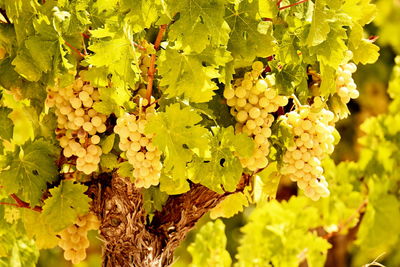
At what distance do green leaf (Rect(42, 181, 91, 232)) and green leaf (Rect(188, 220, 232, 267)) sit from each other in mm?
428

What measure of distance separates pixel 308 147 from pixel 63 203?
0.32m

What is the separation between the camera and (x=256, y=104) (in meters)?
0.84

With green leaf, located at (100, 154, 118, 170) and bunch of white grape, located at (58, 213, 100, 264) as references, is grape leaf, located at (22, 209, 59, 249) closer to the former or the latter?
bunch of white grape, located at (58, 213, 100, 264)

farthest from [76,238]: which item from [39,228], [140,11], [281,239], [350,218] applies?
[350,218]

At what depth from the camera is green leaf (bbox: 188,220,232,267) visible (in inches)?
50.7

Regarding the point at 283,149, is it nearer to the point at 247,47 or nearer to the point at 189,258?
the point at 247,47

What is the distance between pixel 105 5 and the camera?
797 mm

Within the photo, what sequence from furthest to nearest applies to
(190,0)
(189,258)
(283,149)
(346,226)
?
(189,258) → (346,226) → (283,149) → (190,0)

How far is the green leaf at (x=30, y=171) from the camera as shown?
90 cm

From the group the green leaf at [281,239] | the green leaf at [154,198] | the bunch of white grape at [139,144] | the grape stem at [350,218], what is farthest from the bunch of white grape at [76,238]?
the grape stem at [350,218]

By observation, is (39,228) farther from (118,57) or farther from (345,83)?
(345,83)

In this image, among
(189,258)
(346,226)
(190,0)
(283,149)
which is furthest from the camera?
(189,258)

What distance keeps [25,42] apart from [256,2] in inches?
10.4

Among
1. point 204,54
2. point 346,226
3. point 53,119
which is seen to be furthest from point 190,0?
point 346,226
